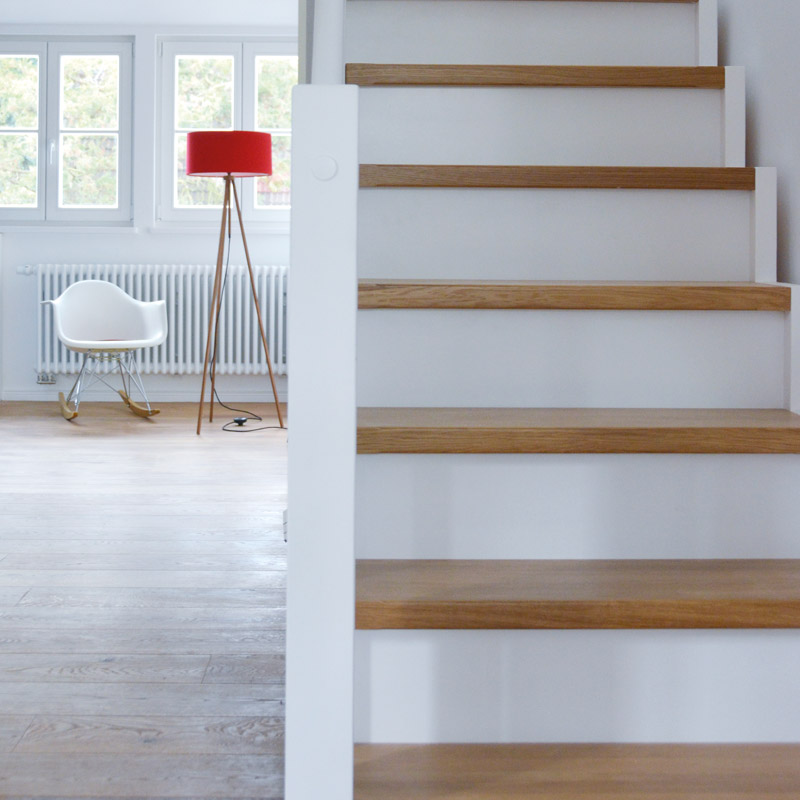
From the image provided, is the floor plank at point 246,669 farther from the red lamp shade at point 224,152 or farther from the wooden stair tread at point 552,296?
the red lamp shade at point 224,152

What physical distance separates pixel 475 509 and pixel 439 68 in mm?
983

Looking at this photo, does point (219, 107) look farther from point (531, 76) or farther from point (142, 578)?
point (531, 76)

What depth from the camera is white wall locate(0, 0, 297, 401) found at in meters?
5.99

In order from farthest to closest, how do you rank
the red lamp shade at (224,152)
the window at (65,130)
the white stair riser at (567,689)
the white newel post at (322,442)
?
the window at (65,130), the red lamp shade at (224,152), the white stair riser at (567,689), the white newel post at (322,442)

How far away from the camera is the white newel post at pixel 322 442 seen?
1.06 metres

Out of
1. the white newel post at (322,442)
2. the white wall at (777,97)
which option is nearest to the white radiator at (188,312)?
the white wall at (777,97)

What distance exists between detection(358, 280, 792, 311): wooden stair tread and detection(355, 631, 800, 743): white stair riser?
1.61 ft

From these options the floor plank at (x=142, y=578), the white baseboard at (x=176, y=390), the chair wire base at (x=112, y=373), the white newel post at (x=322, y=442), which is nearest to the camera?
the white newel post at (x=322, y=442)

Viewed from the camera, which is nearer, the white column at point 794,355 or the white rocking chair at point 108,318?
the white column at point 794,355

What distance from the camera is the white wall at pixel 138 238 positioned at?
5988mm

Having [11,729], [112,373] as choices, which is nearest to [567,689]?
[11,729]

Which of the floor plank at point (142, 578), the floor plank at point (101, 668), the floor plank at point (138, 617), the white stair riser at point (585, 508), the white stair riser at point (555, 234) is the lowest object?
the floor plank at point (101, 668)

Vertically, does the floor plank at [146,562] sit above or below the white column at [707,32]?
below

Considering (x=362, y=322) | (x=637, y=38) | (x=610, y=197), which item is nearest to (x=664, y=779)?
(x=362, y=322)
